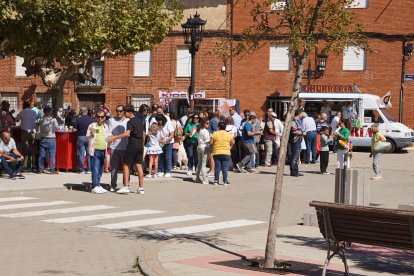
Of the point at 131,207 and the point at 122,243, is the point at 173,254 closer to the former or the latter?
the point at 122,243

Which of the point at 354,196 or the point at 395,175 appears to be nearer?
the point at 354,196

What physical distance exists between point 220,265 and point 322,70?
26.3 metres

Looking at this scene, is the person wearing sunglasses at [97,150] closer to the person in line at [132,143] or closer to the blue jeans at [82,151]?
the person in line at [132,143]

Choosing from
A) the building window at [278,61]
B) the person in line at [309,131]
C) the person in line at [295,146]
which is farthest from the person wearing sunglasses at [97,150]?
the building window at [278,61]

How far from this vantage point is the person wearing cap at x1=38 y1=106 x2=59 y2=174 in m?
17.3

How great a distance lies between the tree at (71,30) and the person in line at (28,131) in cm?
160

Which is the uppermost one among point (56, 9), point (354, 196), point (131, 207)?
point (56, 9)

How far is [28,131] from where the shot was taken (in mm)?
17750

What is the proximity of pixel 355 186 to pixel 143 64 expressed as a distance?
29.0 meters

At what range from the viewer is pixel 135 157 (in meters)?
14.2

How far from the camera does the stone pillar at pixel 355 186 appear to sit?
27.2 feet

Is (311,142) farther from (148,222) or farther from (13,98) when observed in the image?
(13,98)

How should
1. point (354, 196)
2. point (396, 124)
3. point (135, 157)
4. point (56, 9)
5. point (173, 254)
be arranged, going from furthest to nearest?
point (396, 124), point (56, 9), point (135, 157), point (354, 196), point (173, 254)

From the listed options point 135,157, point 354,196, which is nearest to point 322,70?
point 135,157
